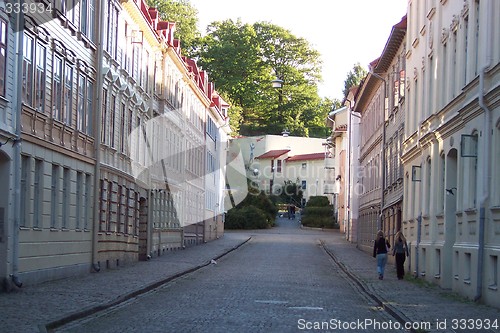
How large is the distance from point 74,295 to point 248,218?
61130 millimetres

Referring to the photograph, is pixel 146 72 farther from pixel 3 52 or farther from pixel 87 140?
pixel 3 52

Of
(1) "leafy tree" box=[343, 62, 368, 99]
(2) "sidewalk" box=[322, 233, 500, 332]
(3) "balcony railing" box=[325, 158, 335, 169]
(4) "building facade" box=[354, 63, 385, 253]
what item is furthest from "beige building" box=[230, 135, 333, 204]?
(2) "sidewalk" box=[322, 233, 500, 332]

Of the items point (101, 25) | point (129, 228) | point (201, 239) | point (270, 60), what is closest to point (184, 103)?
point (201, 239)

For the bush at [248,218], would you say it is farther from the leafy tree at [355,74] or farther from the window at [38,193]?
the window at [38,193]

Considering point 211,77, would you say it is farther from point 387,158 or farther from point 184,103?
point 387,158

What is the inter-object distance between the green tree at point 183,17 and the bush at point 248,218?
15.9 m

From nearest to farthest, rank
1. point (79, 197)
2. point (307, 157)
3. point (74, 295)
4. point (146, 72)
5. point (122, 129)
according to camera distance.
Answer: point (74, 295), point (79, 197), point (122, 129), point (146, 72), point (307, 157)

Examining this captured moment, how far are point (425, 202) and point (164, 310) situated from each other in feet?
42.6

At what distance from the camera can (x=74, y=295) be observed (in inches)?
758

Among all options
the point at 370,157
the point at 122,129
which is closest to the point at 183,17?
the point at 370,157

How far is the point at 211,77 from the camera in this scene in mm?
87125

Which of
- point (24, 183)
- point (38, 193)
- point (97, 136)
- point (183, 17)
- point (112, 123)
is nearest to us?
point (24, 183)

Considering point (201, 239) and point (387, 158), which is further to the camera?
point (201, 239)

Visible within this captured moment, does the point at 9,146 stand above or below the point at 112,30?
below
